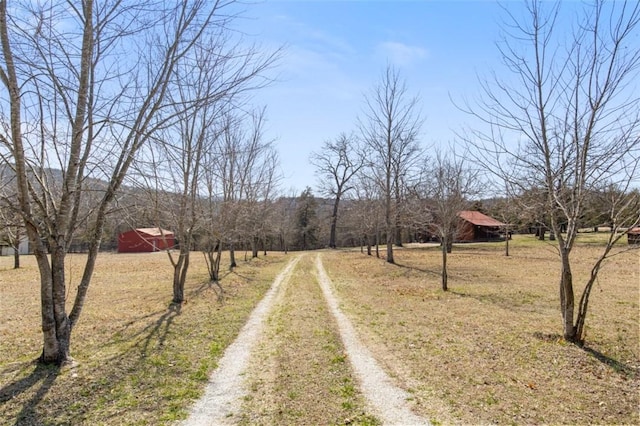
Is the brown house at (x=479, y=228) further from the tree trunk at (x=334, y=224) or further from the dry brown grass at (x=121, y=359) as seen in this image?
the dry brown grass at (x=121, y=359)

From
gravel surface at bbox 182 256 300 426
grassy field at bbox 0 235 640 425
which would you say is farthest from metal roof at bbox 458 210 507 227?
gravel surface at bbox 182 256 300 426

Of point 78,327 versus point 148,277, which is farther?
point 148,277

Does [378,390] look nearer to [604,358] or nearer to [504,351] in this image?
[504,351]

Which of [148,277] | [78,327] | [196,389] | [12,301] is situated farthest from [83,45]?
[148,277]

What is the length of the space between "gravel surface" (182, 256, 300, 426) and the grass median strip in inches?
6.2

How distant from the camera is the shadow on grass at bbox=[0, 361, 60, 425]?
4.05 m

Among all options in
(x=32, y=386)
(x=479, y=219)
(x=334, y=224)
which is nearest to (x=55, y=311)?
(x=32, y=386)

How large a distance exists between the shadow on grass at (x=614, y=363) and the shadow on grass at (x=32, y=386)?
24.7 feet

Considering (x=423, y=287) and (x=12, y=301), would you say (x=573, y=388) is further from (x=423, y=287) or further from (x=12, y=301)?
(x=12, y=301)

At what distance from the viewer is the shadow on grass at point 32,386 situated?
13.3 feet

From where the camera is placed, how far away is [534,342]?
268 inches

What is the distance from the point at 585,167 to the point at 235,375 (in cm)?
661

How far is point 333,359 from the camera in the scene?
234 inches

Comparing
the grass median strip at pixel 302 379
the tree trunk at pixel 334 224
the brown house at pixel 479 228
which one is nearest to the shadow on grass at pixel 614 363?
the grass median strip at pixel 302 379
